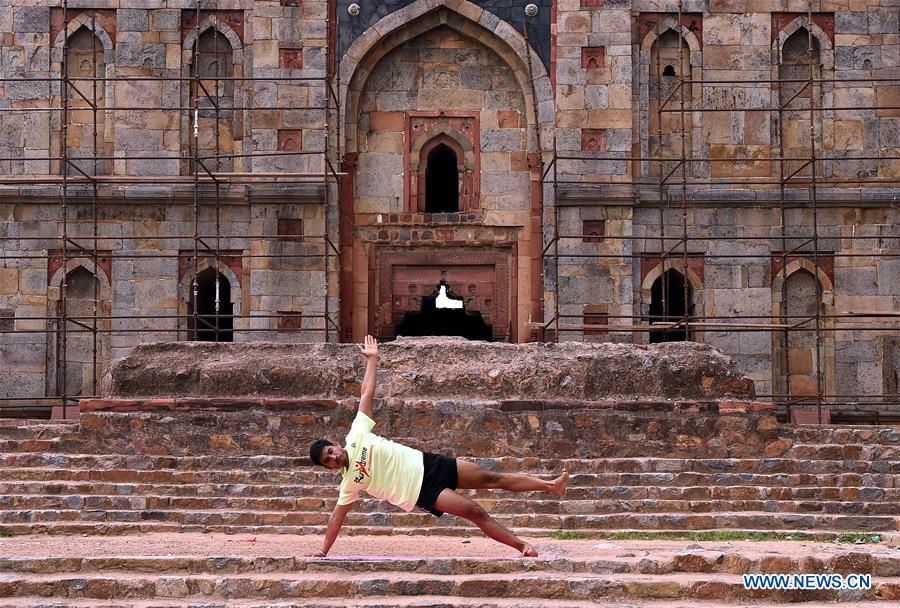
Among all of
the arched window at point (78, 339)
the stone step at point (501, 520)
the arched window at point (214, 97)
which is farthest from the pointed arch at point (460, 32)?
the stone step at point (501, 520)

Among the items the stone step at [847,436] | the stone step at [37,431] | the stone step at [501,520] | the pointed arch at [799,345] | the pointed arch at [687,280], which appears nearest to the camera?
the stone step at [501,520]

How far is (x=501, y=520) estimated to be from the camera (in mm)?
10875

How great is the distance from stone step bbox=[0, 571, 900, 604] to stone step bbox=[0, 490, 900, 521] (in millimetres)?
2665

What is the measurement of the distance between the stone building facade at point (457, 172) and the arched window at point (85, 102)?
0.03 meters

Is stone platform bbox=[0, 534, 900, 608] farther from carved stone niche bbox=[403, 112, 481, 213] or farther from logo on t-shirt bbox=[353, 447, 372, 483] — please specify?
carved stone niche bbox=[403, 112, 481, 213]

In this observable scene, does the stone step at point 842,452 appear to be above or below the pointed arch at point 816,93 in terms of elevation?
below

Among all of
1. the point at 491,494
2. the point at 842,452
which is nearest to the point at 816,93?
the point at 842,452

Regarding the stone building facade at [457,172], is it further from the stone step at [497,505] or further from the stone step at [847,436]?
the stone step at [497,505]

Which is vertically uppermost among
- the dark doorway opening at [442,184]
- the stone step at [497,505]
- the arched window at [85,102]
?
the arched window at [85,102]

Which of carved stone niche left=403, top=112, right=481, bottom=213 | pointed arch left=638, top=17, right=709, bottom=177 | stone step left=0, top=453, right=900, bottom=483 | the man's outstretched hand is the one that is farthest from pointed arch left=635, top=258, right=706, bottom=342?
the man's outstretched hand

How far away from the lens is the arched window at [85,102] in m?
18.5

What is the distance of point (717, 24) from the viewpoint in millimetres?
18672

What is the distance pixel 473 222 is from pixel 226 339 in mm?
3947

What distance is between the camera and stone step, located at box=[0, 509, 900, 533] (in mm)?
10789
